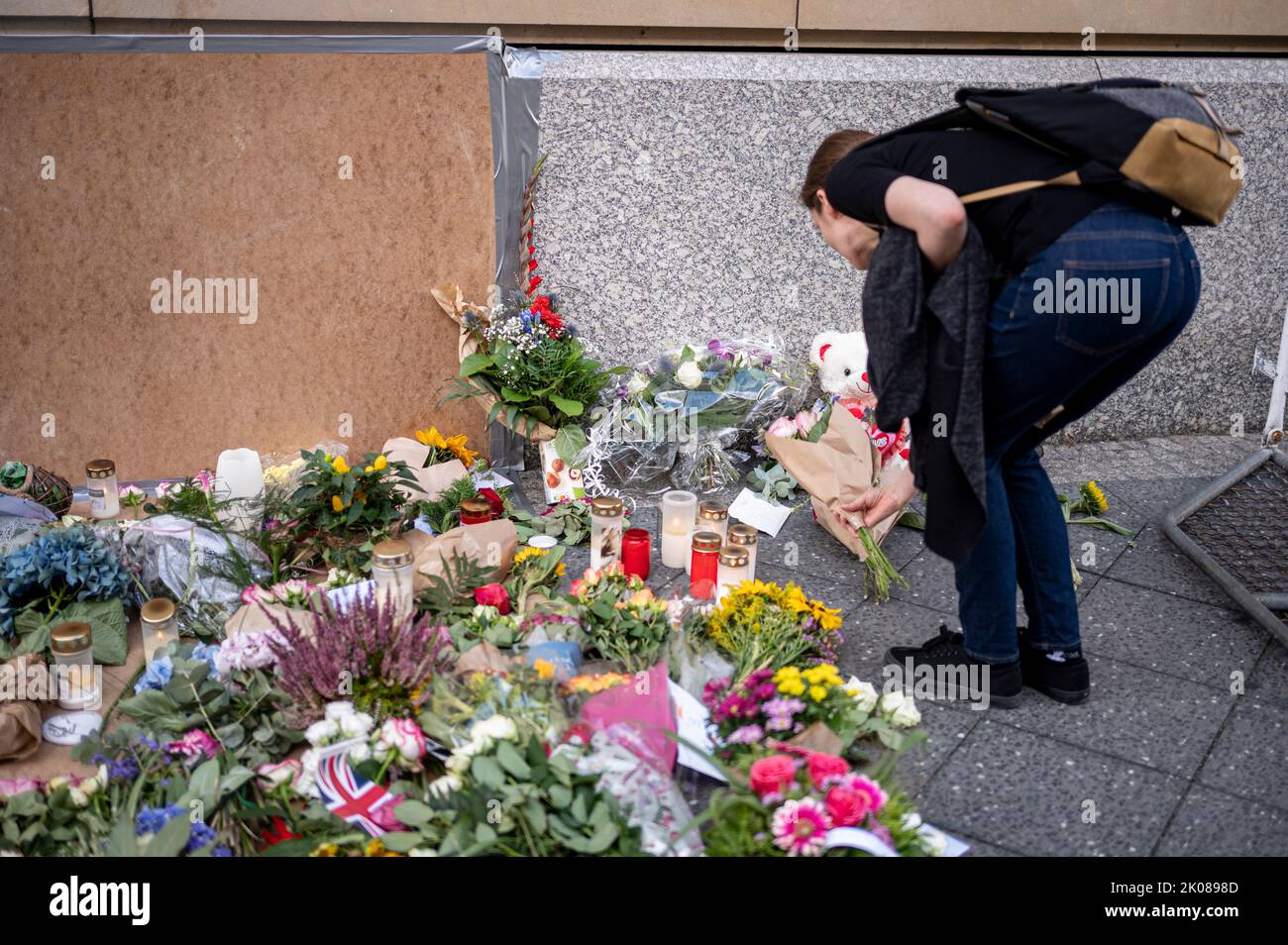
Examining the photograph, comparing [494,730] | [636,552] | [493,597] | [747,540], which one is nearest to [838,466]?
[747,540]

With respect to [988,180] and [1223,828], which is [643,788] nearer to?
[1223,828]

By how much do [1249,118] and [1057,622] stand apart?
296 centimetres

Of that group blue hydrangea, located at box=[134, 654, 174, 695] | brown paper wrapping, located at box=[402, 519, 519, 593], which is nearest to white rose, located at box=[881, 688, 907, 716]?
brown paper wrapping, located at box=[402, 519, 519, 593]

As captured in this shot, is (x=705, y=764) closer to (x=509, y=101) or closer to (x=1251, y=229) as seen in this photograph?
(x=509, y=101)

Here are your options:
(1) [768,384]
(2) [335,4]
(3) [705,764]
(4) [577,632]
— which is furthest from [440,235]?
(3) [705,764]

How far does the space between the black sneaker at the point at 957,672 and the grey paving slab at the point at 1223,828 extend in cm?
48

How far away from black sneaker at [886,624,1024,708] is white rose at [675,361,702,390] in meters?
1.56

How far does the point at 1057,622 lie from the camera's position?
2883 mm

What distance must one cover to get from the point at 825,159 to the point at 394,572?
59.4 inches

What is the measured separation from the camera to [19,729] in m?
2.59

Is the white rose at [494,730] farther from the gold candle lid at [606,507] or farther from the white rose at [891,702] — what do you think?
the gold candle lid at [606,507]

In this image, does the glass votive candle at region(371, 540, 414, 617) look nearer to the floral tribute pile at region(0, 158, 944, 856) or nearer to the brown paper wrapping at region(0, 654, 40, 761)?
the floral tribute pile at region(0, 158, 944, 856)

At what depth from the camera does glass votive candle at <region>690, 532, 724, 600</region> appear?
3.39 metres

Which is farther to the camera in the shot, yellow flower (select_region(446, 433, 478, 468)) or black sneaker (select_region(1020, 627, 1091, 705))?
yellow flower (select_region(446, 433, 478, 468))
